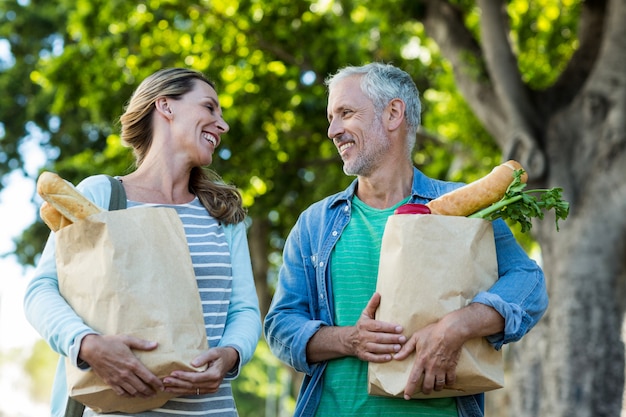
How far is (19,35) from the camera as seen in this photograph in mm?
15766

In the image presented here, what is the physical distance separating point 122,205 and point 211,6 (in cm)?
962

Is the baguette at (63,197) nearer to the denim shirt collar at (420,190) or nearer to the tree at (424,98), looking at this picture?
the denim shirt collar at (420,190)

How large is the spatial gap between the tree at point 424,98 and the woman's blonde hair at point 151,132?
579 centimetres

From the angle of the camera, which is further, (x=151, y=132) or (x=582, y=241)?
(x=582, y=241)

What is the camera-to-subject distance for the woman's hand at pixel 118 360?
3.01 meters

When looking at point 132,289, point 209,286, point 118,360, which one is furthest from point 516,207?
point 118,360

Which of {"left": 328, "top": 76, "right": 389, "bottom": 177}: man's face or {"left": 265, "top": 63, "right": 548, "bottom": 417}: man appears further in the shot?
{"left": 328, "top": 76, "right": 389, "bottom": 177}: man's face

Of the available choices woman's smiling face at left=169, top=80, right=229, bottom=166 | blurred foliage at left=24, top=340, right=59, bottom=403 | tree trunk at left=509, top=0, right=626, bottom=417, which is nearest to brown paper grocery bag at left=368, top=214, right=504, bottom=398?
woman's smiling face at left=169, top=80, right=229, bottom=166

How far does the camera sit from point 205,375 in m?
3.14

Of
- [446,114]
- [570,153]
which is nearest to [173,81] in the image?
[570,153]

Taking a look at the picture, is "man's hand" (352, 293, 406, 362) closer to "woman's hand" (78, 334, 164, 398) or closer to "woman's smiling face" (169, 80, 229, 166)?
"woman's hand" (78, 334, 164, 398)

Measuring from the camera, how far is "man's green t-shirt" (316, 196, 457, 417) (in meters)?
3.55

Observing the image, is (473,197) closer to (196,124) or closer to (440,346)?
(440,346)

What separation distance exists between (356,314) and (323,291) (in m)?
0.18
